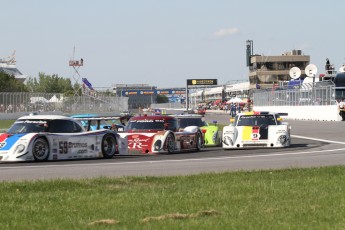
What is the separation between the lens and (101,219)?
9516mm

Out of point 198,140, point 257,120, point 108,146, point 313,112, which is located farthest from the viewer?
point 313,112

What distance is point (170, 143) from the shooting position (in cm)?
2550

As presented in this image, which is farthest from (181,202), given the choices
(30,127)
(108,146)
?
(108,146)

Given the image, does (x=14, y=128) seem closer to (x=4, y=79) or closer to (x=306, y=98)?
(x=306, y=98)

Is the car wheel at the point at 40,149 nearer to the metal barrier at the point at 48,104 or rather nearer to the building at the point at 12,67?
the metal barrier at the point at 48,104

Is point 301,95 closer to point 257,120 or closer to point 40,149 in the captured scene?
point 257,120

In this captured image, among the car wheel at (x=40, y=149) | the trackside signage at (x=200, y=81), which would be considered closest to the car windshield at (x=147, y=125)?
the car wheel at (x=40, y=149)

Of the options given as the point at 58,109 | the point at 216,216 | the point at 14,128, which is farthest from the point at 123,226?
the point at 58,109

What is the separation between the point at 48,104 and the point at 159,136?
173 feet

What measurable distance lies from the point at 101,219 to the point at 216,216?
1.42 meters

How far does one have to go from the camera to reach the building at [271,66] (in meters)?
153

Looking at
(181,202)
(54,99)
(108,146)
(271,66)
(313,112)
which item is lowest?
(181,202)

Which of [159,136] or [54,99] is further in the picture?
[54,99]

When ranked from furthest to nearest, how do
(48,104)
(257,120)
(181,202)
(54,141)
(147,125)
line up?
1. (48,104)
2. (257,120)
3. (147,125)
4. (54,141)
5. (181,202)
